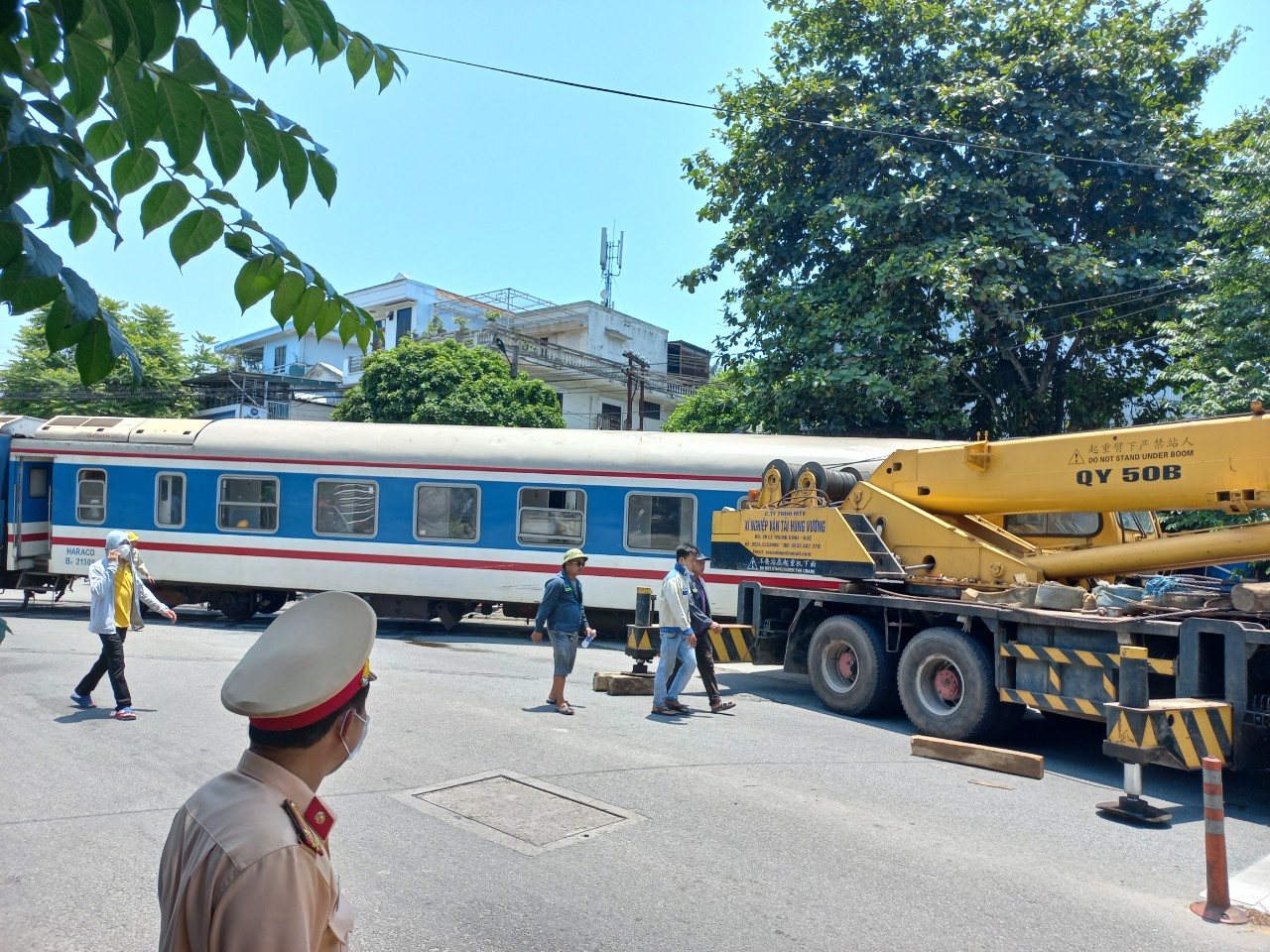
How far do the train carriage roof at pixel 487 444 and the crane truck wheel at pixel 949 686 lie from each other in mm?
5351

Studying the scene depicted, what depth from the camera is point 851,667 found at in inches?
405

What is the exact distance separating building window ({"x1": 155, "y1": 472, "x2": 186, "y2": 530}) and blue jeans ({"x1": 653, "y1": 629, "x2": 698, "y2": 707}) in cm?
1005

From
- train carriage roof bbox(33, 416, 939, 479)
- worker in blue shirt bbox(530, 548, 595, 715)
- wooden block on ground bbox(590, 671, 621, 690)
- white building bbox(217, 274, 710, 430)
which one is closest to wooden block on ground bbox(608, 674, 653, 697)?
wooden block on ground bbox(590, 671, 621, 690)

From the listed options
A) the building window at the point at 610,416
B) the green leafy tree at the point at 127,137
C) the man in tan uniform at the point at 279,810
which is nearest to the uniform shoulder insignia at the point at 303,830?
the man in tan uniform at the point at 279,810

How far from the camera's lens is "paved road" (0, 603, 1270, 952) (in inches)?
182

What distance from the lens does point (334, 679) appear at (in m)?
2.06

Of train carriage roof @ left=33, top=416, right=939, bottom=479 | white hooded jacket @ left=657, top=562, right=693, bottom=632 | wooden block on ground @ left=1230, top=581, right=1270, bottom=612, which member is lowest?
white hooded jacket @ left=657, top=562, right=693, bottom=632

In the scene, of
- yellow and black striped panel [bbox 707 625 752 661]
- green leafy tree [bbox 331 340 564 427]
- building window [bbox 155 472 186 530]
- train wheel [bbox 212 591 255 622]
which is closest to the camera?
yellow and black striped panel [bbox 707 625 752 661]

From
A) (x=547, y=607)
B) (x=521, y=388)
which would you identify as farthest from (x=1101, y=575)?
(x=521, y=388)

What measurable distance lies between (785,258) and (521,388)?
11.9 m

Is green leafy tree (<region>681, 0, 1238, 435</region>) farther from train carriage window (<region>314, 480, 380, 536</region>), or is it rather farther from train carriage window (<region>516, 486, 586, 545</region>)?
train carriage window (<region>314, 480, 380, 536</region>)

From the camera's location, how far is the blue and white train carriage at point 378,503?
1497 cm

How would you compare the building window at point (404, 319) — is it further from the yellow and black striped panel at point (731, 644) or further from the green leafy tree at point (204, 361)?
the yellow and black striped panel at point (731, 644)

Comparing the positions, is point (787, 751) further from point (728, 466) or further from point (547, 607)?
point (728, 466)
